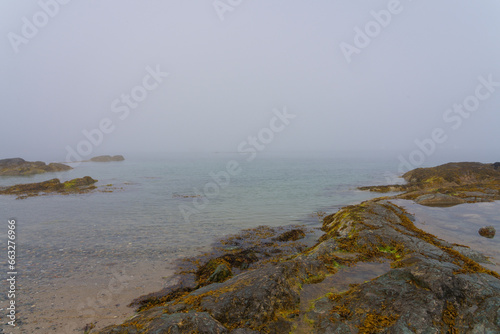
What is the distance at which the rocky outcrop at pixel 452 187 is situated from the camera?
25.4 m

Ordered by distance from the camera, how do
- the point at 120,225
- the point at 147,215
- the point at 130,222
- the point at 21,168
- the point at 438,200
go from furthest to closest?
the point at 21,168, the point at 438,200, the point at 147,215, the point at 130,222, the point at 120,225

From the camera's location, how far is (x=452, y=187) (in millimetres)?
33656

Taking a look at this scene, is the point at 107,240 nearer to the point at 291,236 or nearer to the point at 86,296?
the point at 86,296

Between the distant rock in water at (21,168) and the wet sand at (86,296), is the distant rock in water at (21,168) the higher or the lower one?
the higher one

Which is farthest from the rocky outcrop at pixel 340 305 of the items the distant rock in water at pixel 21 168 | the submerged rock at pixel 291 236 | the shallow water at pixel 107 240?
the distant rock in water at pixel 21 168

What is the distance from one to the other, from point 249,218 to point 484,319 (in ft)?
62.2

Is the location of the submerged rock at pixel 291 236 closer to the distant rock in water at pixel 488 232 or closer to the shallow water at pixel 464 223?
the shallow water at pixel 464 223

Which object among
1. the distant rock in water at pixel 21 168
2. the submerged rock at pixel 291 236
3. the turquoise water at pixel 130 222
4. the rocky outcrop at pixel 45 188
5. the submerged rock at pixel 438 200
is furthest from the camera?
the distant rock in water at pixel 21 168

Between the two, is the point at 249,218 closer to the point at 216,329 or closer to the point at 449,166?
the point at 216,329

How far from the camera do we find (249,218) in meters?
23.8

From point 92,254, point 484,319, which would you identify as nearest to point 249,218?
point 92,254

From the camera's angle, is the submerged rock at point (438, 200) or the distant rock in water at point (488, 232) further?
the submerged rock at point (438, 200)

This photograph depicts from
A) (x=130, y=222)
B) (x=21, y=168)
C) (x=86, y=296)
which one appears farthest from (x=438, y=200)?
(x=21, y=168)

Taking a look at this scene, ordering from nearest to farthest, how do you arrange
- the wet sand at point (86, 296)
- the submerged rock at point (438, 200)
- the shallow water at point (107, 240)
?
the wet sand at point (86, 296) → the shallow water at point (107, 240) → the submerged rock at point (438, 200)
